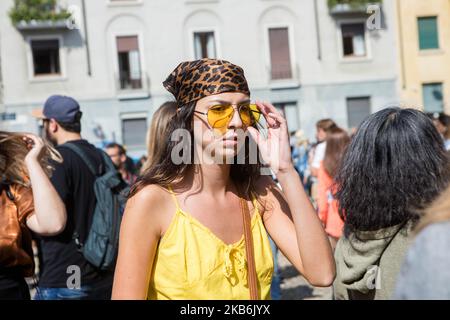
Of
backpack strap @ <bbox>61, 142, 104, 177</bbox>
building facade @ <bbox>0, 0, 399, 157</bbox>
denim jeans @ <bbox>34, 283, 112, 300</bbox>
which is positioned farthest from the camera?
building facade @ <bbox>0, 0, 399, 157</bbox>

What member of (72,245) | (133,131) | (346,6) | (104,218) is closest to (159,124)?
(104,218)

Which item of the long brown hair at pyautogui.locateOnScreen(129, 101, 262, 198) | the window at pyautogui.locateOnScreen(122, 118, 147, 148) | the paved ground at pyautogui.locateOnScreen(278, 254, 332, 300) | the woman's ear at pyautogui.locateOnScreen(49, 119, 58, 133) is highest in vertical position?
the window at pyautogui.locateOnScreen(122, 118, 147, 148)

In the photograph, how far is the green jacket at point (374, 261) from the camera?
224 centimetres

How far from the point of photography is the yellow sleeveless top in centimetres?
185

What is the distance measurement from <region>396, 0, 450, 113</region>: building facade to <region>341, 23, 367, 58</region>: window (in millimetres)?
1531

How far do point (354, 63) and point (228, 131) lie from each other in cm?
2441

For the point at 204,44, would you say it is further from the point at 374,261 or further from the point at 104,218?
the point at 374,261

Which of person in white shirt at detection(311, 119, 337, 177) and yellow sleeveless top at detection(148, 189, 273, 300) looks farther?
person in white shirt at detection(311, 119, 337, 177)

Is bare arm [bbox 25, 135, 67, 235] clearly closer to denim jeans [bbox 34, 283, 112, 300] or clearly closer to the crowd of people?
the crowd of people

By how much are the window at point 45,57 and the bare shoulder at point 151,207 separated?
23944 millimetres

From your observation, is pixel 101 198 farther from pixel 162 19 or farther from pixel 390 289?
pixel 162 19

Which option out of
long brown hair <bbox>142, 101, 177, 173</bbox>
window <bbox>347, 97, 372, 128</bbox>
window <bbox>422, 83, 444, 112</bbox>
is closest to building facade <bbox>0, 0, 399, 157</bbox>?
window <bbox>347, 97, 372, 128</bbox>

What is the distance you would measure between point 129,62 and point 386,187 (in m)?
23.4

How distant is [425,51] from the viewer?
26.1 m
